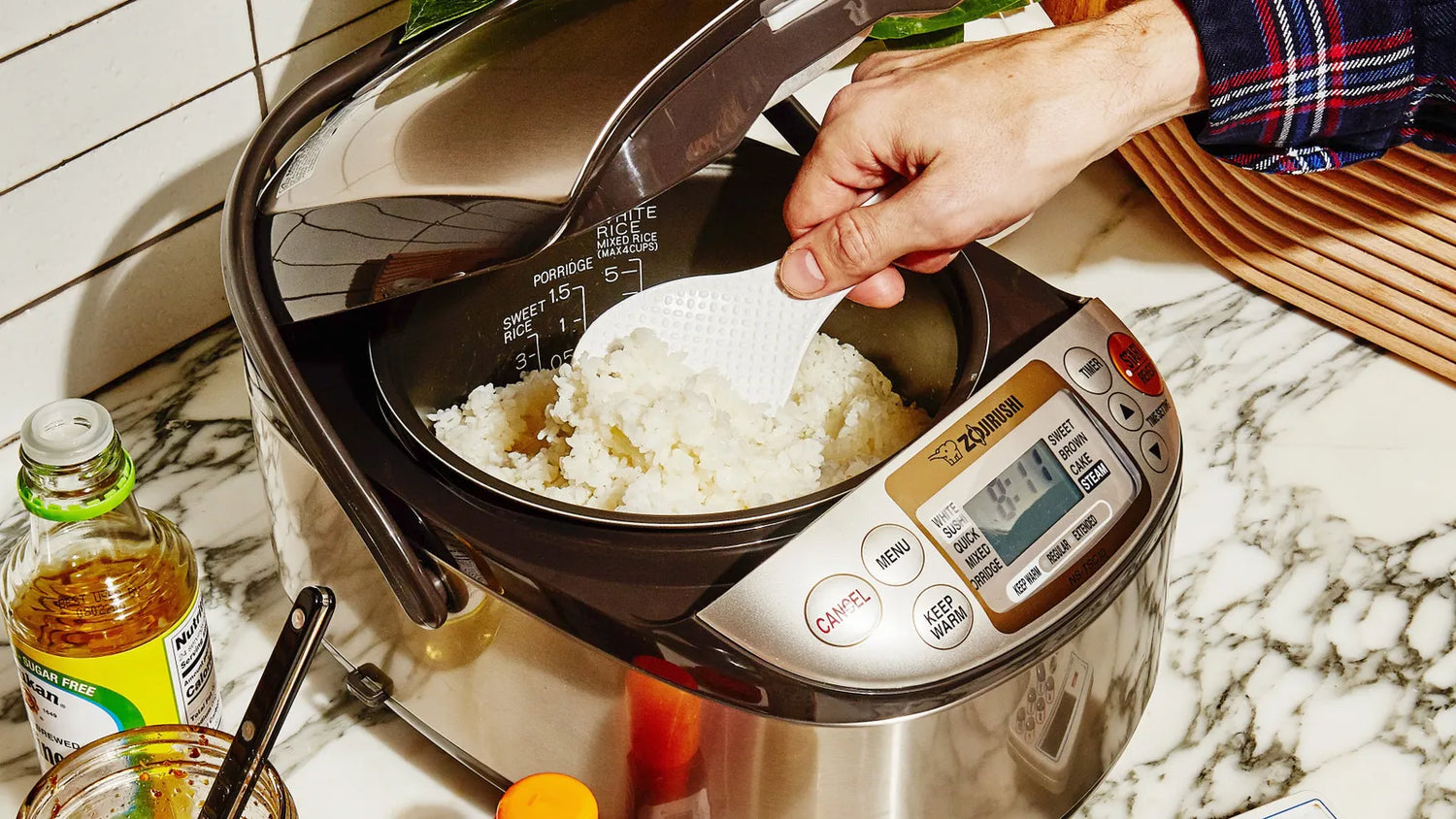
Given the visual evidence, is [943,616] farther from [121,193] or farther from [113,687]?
[121,193]

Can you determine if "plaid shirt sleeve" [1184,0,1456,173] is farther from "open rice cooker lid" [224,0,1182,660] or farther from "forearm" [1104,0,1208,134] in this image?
"open rice cooker lid" [224,0,1182,660]

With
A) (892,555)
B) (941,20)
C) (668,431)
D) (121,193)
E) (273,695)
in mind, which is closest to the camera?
(273,695)

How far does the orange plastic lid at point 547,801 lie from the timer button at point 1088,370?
368 mm

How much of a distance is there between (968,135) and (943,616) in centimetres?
31

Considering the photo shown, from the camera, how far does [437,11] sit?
877 mm

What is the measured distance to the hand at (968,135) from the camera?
81 centimetres

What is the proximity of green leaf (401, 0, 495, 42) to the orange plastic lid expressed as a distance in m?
0.49

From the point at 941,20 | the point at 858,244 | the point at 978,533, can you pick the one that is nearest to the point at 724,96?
the point at 858,244

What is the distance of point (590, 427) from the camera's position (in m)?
0.82

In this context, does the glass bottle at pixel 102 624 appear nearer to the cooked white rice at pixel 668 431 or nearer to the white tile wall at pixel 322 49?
the cooked white rice at pixel 668 431

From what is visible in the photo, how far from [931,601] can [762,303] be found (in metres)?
0.28

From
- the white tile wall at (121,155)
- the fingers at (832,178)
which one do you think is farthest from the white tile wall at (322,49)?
the fingers at (832,178)

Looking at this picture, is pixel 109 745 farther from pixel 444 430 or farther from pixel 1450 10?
pixel 1450 10

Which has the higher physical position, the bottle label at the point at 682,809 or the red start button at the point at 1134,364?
the red start button at the point at 1134,364
